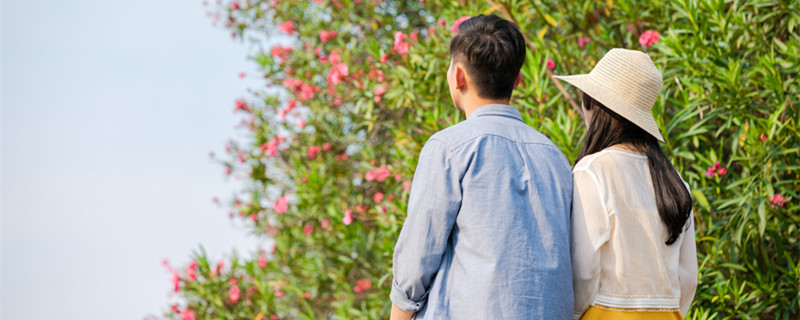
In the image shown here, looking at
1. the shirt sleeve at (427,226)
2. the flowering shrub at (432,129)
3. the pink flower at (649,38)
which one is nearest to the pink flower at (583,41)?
the flowering shrub at (432,129)

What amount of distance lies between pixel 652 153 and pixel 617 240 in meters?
0.25

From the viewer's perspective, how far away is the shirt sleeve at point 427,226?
1.38 m

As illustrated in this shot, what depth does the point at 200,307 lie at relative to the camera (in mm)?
Result: 4230

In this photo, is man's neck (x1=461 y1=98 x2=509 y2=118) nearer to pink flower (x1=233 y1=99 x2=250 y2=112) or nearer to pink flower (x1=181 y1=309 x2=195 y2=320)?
pink flower (x1=181 y1=309 x2=195 y2=320)

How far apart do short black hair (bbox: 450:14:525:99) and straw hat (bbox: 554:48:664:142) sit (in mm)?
241

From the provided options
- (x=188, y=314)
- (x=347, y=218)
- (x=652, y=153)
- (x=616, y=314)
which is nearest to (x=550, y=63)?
(x=347, y=218)

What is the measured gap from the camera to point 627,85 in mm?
1630

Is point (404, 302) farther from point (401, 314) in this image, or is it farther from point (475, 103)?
point (475, 103)

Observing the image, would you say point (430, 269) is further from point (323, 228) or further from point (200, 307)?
point (200, 307)

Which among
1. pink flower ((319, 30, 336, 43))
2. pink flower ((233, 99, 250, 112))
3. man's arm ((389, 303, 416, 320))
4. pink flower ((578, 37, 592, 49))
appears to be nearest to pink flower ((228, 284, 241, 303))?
pink flower ((233, 99, 250, 112))

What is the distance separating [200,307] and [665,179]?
11.0 ft

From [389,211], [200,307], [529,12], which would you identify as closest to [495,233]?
[389,211]

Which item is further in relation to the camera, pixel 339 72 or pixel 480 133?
pixel 339 72

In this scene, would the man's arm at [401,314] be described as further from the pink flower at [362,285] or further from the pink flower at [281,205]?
the pink flower at [281,205]
